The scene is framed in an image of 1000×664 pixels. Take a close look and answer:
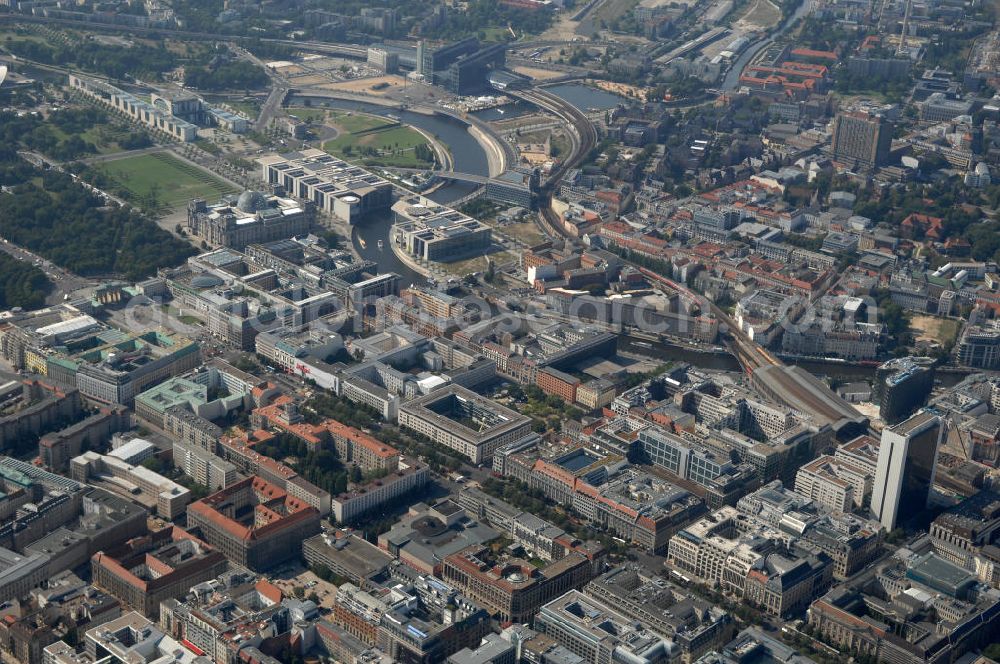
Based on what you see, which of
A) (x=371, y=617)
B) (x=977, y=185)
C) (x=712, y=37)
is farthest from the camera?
(x=712, y=37)

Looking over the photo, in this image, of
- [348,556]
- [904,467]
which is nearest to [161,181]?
[348,556]

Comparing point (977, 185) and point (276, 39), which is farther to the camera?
point (276, 39)

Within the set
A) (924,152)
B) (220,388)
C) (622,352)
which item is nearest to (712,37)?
(924,152)

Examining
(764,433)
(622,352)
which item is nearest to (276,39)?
(622,352)

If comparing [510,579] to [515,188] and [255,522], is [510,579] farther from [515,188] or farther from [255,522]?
[515,188]

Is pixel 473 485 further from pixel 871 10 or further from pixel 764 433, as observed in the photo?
pixel 871 10

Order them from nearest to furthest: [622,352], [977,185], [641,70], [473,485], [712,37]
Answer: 1. [473,485]
2. [622,352]
3. [977,185]
4. [641,70]
5. [712,37]

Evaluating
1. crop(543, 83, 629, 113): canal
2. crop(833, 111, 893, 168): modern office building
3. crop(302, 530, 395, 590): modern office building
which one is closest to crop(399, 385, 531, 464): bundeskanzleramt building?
crop(302, 530, 395, 590): modern office building
